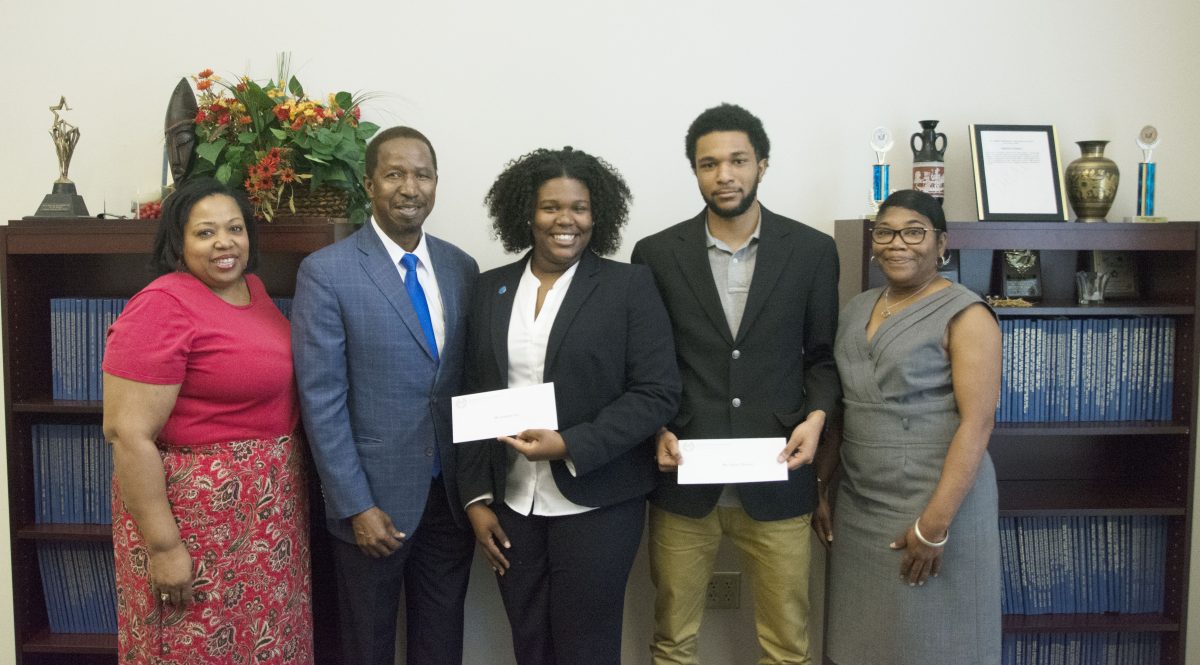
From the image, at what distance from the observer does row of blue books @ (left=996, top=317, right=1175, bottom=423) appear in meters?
2.46

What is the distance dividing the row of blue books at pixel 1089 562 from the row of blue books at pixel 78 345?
2.91 m

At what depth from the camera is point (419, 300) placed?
6.52 feet

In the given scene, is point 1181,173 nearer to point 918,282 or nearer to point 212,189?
point 918,282

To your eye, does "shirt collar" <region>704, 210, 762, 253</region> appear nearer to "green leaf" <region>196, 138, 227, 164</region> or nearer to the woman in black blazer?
the woman in black blazer

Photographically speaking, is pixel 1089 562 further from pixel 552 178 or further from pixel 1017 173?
pixel 552 178

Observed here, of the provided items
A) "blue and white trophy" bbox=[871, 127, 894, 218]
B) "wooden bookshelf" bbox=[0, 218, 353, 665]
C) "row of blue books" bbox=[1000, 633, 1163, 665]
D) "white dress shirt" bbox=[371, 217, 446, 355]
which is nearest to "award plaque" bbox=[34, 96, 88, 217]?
"wooden bookshelf" bbox=[0, 218, 353, 665]

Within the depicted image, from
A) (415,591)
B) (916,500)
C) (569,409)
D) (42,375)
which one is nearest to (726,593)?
(916,500)

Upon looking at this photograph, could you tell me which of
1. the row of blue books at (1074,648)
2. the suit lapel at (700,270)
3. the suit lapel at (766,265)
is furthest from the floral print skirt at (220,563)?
the row of blue books at (1074,648)

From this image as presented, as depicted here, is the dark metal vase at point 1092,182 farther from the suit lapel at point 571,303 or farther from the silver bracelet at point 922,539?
the suit lapel at point 571,303

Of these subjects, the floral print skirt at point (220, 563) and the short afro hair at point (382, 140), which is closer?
the floral print skirt at point (220, 563)

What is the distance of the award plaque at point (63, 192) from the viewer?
236 centimetres

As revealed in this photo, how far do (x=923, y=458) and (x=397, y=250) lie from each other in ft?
4.56

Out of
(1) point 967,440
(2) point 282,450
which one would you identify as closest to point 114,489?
(2) point 282,450

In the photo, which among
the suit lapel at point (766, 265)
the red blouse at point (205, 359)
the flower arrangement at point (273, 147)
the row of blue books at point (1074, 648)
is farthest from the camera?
the row of blue books at point (1074, 648)
